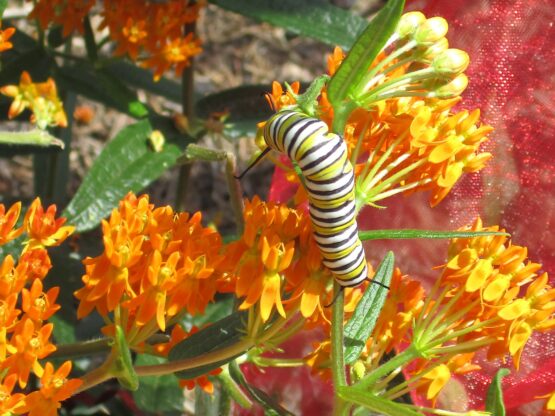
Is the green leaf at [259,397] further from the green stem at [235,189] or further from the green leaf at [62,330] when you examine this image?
the green leaf at [62,330]

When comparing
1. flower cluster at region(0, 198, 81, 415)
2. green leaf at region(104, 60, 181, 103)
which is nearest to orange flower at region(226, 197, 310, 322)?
flower cluster at region(0, 198, 81, 415)

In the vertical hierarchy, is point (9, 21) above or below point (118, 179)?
above

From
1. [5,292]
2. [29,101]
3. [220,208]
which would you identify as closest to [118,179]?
[29,101]

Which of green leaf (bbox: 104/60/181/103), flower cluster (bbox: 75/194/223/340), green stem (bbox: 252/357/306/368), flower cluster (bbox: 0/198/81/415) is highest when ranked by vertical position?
green leaf (bbox: 104/60/181/103)

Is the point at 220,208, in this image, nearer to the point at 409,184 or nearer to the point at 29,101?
the point at 29,101

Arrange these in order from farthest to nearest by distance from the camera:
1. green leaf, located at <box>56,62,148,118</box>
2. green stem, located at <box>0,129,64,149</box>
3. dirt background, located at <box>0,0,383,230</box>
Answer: dirt background, located at <box>0,0,383,230</box>, green leaf, located at <box>56,62,148,118</box>, green stem, located at <box>0,129,64,149</box>

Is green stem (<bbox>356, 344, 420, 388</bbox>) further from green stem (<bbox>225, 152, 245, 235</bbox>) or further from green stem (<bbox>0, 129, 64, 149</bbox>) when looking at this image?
green stem (<bbox>0, 129, 64, 149</bbox>)

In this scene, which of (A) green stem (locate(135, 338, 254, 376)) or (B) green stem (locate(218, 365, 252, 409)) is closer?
(A) green stem (locate(135, 338, 254, 376))
